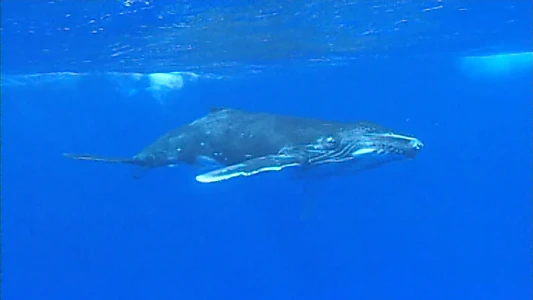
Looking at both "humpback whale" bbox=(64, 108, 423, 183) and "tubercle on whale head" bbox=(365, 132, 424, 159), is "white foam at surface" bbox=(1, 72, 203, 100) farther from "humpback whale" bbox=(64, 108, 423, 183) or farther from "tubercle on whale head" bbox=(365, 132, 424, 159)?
"tubercle on whale head" bbox=(365, 132, 424, 159)

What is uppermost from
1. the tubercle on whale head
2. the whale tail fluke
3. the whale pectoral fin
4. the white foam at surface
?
the white foam at surface

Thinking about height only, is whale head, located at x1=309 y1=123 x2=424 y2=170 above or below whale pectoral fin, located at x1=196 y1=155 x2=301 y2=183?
above

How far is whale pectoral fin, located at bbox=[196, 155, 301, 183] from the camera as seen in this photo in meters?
8.43

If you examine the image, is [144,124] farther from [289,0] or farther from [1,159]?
[289,0]

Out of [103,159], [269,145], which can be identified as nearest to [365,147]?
[269,145]

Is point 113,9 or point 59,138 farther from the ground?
point 59,138

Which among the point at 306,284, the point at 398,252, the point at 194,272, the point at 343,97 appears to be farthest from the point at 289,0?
the point at 343,97

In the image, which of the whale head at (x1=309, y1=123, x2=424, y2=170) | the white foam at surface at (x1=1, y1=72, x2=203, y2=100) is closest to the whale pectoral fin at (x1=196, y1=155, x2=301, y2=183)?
the whale head at (x1=309, y1=123, x2=424, y2=170)

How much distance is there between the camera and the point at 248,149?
Result: 11234 mm

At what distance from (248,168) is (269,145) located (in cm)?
217

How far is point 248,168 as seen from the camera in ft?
28.6

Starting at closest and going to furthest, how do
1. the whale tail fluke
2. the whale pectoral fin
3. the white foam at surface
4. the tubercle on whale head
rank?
the whale pectoral fin
the tubercle on whale head
the whale tail fluke
the white foam at surface

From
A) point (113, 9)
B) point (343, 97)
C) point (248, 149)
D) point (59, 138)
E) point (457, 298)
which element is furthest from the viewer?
point (59, 138)

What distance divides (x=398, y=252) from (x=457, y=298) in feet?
24.0
